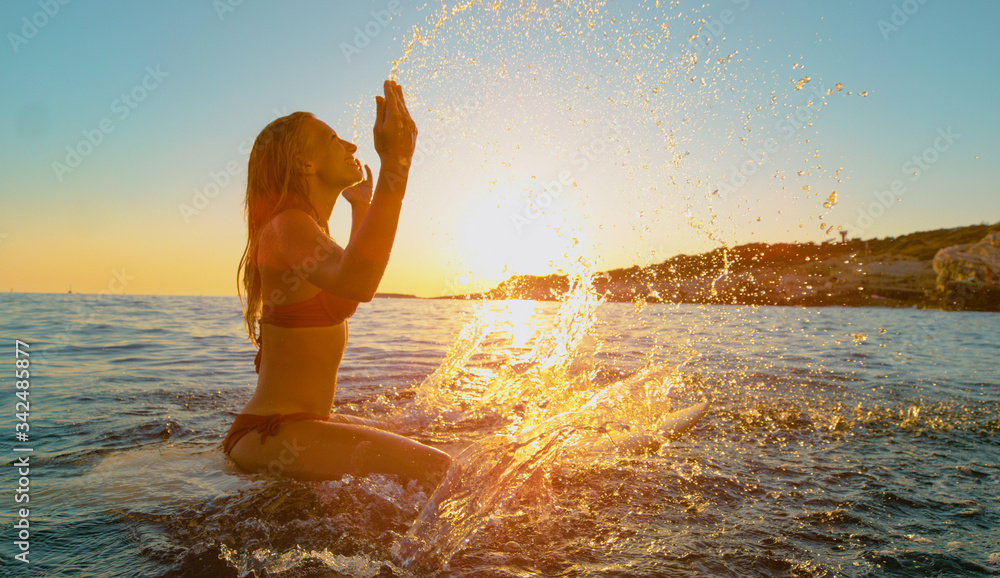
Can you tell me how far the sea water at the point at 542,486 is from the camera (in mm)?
2273

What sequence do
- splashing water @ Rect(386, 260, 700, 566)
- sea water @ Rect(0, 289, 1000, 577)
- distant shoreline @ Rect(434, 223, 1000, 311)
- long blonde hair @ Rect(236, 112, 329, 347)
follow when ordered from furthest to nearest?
distant shoreline @ Rect(434, 223, 1000, 311), long blonde hair @ Rect(236, 112, 329, 347), splashing water @ Rect(386, 260, 700, 566), sea water @ Rect(0, 289, 1000, 577)

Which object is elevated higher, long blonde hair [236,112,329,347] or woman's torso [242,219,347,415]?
long blonde hair [236,112,329,347]

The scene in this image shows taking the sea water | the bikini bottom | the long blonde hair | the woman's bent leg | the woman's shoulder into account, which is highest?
the long blonde hair

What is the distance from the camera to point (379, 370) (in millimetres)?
8406

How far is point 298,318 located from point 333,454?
0.70 meters

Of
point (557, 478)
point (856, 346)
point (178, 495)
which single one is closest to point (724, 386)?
point (557, 478)

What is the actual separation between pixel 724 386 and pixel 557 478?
4.69 metres

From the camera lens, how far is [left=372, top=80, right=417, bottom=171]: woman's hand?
1.96 m

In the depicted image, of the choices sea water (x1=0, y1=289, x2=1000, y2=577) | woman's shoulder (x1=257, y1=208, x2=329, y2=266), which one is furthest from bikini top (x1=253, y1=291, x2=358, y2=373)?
sea water (x1=0, y1=289, x2=1000, y2=577)

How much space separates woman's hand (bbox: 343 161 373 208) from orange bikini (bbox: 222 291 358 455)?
0.85 metres

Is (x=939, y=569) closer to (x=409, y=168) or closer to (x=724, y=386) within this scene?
(x=409, y=168)

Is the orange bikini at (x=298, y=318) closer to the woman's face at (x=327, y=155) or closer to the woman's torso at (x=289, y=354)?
the woman's torso at (x=289, y=354)

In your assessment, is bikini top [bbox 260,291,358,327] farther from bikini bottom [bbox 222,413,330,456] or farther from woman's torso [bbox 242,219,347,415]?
bikini bottom [bbox 222,413,330,456]

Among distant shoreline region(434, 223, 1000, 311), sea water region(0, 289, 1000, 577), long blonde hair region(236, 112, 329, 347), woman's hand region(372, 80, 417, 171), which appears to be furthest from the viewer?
distant shoreline region(434, 223, 1000, 311)
